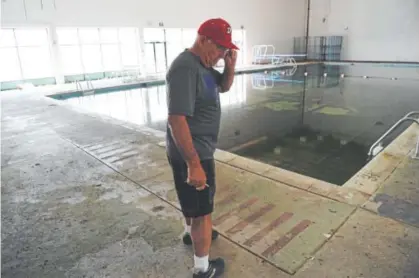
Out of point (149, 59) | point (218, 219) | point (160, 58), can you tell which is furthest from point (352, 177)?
point (160, 58)

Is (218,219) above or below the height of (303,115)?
above

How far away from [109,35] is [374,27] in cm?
1445

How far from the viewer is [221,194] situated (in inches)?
93.0

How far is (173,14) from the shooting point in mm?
13336

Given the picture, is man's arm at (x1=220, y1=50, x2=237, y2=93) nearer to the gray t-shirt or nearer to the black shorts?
the gray t-shirt

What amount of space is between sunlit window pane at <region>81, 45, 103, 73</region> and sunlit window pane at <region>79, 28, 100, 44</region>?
213 mm

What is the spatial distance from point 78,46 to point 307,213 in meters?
12.7

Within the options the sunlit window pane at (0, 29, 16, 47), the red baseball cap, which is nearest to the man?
the red baseball cap

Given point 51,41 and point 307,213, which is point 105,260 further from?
point 51,41

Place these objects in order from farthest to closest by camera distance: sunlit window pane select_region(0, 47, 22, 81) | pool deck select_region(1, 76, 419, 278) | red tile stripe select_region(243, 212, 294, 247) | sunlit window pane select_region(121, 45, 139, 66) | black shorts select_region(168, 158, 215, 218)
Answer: sunlit window pane select_region(121, 45, 139, 66)
sunlit window pane select_region(0, 47, 22, 81)
red tile stripe select_region(243, 212, 294, 247)
pool deck select_region(1, 76, 419, 278)
black shorts select_region(168, 158, 215, 218)

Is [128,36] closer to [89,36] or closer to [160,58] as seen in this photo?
[89,36]

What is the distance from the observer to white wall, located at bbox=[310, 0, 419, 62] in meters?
16.0

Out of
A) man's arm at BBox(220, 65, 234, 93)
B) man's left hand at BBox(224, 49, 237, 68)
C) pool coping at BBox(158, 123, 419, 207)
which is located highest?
man's left hand at BBox(224, 49, 237, 68)

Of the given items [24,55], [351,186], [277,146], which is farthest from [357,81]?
[24,55]
